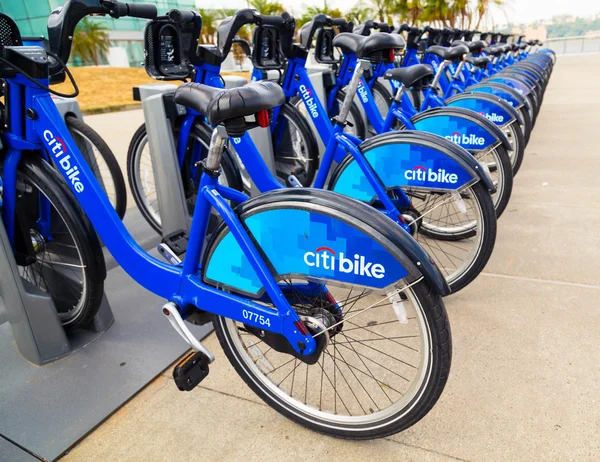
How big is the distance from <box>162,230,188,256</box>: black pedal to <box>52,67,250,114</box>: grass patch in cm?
891

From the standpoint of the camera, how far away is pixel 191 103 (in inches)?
62.1

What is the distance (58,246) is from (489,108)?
3.09 metres

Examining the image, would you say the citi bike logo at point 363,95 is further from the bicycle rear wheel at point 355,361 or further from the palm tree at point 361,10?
the palm tree at point 361,10

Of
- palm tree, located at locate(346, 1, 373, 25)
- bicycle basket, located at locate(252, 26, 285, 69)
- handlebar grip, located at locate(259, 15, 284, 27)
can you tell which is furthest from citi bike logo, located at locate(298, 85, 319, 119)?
palm tree, located at locate(346, 1, 373, 25)

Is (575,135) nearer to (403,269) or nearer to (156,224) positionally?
(156,224)

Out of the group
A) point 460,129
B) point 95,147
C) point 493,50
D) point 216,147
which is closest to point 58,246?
point 95,147

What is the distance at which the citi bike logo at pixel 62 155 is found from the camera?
1819mm

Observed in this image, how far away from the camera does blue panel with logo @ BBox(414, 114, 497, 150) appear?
291 centimetres

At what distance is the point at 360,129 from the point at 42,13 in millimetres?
20672

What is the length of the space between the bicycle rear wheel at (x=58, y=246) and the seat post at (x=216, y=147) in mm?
781

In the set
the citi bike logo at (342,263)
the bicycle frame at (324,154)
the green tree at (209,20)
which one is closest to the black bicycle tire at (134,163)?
the bicycle frame at (324,154)

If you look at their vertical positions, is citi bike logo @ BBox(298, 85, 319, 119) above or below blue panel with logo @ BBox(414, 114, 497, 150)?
above

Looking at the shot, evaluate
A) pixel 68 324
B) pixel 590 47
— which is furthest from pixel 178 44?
pixel 590 47

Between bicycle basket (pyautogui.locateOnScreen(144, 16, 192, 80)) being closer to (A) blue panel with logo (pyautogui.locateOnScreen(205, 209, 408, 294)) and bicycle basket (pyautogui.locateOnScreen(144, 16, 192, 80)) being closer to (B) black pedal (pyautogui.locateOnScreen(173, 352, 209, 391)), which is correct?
(A) blue panel with logo (pyautogui.locateOnScreen(205, 209, 408, 294))
